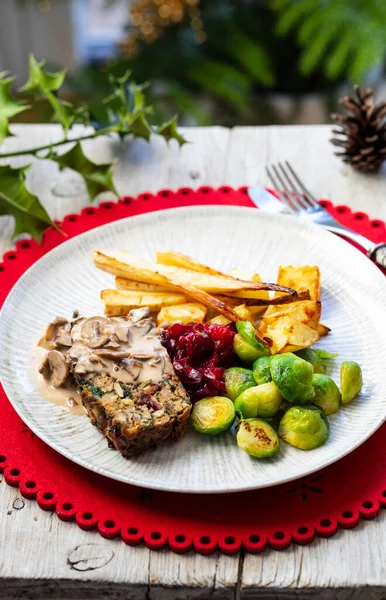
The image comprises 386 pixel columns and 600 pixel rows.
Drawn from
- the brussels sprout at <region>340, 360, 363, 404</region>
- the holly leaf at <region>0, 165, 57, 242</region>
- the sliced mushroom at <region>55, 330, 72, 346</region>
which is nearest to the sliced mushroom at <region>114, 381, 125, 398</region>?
the sliced mushroom at <region>55, 330, 72, 346</region>

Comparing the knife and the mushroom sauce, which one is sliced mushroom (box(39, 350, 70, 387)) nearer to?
the mushroom sauce

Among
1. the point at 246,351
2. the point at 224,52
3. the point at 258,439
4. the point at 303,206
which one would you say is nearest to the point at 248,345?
the point at 246,351

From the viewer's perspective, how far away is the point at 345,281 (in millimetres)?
3582

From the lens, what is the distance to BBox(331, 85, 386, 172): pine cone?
4.41 m

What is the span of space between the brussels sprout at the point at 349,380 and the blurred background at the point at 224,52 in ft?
14.5

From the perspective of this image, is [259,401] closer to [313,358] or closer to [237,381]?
[237,381]

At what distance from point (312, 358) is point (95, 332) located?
2.97 feet

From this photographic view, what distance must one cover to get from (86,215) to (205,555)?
2.23m

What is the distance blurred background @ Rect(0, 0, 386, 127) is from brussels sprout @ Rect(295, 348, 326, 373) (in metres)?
4.23

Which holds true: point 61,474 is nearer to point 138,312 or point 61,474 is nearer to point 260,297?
point 138,312

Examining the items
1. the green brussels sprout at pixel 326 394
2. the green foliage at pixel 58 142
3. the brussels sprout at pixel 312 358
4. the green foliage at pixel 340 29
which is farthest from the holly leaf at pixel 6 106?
the green foliage at pixel 340 29

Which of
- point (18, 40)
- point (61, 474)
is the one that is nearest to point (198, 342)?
point (61, 474)

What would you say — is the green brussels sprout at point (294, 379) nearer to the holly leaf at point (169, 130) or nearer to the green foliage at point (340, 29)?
the holly leaf at point (169, 130)

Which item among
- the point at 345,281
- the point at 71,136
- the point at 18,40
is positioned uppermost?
the point at 345,281
